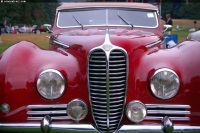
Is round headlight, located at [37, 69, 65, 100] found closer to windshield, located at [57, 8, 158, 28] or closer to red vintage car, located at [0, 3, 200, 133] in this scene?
red vintage car, located at [0, 3, 200, 133]

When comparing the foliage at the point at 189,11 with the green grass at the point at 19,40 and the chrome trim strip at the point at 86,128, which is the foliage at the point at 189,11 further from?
the chrome trim strip at the point at 86,128

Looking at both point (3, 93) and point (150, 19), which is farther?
point (150, 19)

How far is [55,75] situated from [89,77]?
37 centimetres

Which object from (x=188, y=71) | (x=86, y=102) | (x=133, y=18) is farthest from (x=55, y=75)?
(x=133, y=18)

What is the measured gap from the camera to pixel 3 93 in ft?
13.2

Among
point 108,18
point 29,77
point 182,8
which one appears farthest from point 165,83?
point 182,8

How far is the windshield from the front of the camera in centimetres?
574

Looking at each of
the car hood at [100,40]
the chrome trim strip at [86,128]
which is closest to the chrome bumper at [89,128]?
the chrome trim strip at [86,128]

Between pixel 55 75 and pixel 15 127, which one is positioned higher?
pixel 55 75

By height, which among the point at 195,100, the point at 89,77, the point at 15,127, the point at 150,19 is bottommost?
the point at 15,127

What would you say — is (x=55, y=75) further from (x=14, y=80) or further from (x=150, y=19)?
(x=150, y=19)

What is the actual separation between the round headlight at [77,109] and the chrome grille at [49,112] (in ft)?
0.29

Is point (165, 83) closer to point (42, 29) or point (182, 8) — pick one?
point (42, 29)

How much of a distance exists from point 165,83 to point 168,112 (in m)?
0.32
